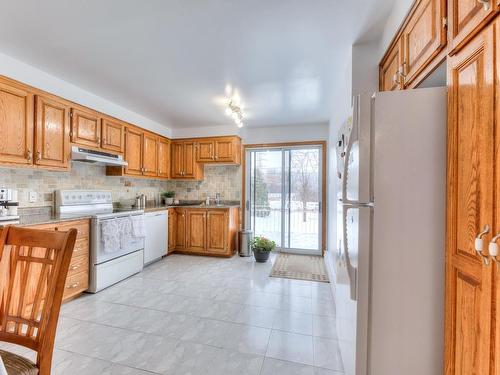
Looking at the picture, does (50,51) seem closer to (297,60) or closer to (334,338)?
(297,60)

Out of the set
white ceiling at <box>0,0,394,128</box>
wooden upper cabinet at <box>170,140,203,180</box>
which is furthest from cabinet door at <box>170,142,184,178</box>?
white ceiling at <box>0,0,394,128</box>

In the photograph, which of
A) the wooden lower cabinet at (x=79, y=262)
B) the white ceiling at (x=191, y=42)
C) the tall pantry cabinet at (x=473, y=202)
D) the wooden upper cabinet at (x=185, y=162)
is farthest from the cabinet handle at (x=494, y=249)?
the wooden upper cabinet at (x=185, y=162)

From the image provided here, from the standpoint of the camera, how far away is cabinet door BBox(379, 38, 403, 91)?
1646mm

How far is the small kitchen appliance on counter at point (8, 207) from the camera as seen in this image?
218 centimetres

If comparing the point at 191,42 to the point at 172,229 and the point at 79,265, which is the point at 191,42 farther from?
the point at 172,229

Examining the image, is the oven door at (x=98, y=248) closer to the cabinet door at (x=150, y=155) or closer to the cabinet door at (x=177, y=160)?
the cabinet door at (x=150, y=155)

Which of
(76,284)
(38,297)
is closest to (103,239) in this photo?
(76,284)

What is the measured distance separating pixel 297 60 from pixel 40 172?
10.2ft

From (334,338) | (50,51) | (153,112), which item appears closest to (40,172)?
(50,51)

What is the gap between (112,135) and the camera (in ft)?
11.3

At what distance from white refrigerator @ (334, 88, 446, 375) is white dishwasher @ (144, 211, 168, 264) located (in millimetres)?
3251

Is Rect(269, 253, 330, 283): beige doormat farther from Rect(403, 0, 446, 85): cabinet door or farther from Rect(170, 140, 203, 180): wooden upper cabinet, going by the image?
Rect(403, 0, 446, 85): cabinet door

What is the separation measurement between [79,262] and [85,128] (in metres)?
1.61

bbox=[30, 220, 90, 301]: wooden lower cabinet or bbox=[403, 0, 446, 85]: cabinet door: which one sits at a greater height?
bbox=[403, 0, 446, 85]: cabinet door
